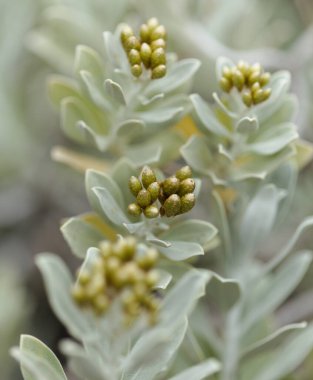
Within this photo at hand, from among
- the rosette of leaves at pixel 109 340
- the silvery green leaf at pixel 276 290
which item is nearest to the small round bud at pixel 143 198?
the rosette of leaves at pixel 109 340

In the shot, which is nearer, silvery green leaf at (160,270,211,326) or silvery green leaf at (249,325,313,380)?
silvery green leaf at (160,270,211,326)

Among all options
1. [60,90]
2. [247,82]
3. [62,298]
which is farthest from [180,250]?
[60,90]

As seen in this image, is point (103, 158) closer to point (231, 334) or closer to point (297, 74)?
point (297, 74)

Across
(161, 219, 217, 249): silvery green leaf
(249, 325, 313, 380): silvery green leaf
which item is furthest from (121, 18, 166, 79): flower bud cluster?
(249, 325, 313, 380): silvery green leaf

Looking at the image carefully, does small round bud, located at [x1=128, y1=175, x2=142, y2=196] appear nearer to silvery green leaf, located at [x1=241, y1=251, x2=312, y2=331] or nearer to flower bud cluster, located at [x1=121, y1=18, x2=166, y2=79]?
flower bud cluster, located at [x1=121, y1=18, x2=166, y2=79]

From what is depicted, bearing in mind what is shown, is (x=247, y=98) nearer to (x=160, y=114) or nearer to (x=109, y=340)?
(x=160, y=114)

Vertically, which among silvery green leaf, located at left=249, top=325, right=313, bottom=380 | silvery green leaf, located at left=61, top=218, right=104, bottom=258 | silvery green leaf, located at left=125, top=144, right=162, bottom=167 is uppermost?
silvery green leaf, located at left=125, top=144, right=162, bottom=167
